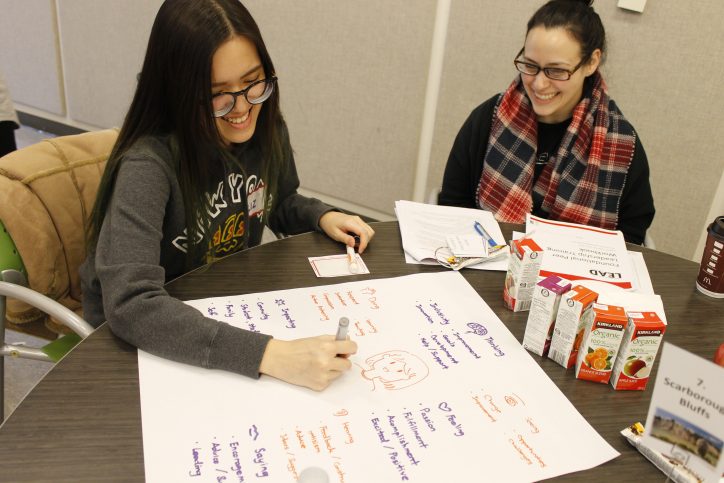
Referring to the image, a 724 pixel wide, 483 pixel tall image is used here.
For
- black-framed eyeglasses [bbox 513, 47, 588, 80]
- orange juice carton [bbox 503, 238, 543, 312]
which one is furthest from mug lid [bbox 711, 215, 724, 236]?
black-framed eyeglasses [bbox 513, 47, 588, 80]

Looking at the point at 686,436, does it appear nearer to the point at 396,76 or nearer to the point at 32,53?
the point at 396,76

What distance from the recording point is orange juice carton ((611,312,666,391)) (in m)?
Answer: 0.86

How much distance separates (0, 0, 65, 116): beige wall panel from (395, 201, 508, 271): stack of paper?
9.43 ft

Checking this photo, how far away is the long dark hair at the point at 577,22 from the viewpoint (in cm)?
157

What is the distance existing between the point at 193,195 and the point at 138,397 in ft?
1.48

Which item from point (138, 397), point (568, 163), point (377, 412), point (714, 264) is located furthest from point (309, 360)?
point (568, 163)

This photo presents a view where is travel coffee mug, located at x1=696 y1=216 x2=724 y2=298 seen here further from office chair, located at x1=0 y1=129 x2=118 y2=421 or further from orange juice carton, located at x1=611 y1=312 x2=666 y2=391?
office chair, located at x1=0 y1=129 x2=118 y2=421

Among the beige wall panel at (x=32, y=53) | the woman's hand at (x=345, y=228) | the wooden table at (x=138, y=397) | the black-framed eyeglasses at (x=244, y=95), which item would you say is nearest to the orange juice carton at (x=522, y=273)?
the wooden table at (x=138, y=397)

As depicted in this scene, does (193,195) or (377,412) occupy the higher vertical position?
(193,195)

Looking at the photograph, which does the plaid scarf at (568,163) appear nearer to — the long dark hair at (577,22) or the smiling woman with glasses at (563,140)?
the smiling woman with glasses at (563,140)

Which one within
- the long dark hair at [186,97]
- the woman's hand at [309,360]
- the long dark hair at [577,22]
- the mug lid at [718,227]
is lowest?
the woman's hand at [309,360]

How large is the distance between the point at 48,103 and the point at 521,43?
109 inches

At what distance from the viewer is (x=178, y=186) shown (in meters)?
1.12

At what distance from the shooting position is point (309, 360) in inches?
33.4
